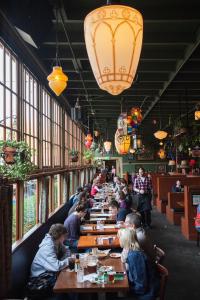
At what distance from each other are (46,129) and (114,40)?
4.69m

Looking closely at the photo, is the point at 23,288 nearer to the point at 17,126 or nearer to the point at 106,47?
the point at 17,126

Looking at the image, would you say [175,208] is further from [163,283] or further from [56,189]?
[163,283]

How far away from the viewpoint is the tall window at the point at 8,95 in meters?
3.81

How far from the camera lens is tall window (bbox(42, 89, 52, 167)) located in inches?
246

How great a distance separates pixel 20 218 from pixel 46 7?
2804 mm

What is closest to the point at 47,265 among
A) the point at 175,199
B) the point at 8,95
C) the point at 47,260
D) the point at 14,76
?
the point at 47,260

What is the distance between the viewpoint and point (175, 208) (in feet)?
30.5

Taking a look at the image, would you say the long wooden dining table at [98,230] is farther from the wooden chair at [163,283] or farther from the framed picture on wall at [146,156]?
the framed picture on wall at [146,156]

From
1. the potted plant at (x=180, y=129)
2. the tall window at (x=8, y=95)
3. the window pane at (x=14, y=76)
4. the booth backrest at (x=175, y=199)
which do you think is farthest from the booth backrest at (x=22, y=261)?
the potted plant at (x=180, y=129)

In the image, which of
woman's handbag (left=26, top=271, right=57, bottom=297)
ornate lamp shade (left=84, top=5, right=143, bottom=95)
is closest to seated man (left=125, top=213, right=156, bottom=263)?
woman's handbag (left=26, top=271, right=57, bottom=297)

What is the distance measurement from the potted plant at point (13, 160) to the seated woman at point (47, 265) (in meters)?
1.05

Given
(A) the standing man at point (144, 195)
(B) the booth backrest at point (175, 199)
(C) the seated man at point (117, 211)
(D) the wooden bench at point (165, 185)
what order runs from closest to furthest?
1. (C) the seated man at point (117, 211)
2. (A) the standing man at point (144, 195)
3. (B) the booth backrest at point (175, 199)
4. (D) the wooden bench at point (165, 185)

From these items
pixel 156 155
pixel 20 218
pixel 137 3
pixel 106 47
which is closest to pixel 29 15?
pixel 106 47

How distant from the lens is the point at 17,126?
4324 millimetres
